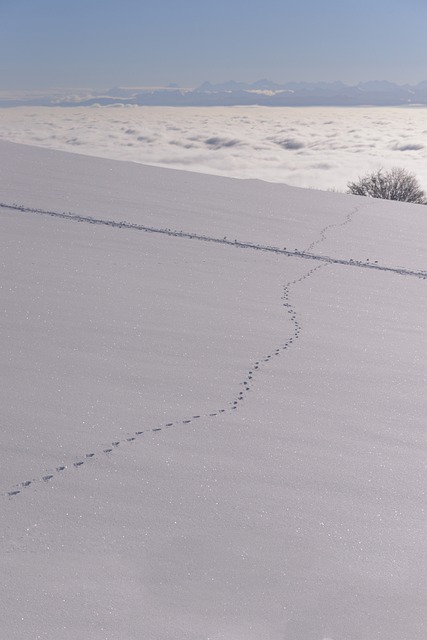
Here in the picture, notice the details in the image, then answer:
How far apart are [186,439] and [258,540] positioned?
41cm

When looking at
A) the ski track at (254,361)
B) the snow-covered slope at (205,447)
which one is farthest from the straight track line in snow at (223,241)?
the snow-covered slope at (205,447)

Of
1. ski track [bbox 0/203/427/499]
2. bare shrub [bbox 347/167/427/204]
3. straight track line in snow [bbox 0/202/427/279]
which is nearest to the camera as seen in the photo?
ski track [bbox 0/203/427/499]

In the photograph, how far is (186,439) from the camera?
1.88 meters

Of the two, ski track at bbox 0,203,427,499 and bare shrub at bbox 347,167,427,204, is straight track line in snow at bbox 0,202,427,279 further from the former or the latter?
bare shrub at bbox 347,167,427,204

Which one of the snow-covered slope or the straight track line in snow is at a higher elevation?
the straight track line in snow

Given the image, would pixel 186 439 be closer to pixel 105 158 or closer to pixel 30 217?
pixel 30 217

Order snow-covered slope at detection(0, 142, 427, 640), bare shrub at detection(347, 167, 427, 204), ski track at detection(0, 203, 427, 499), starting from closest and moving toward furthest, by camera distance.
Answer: snow-covered slope at detection(0, 142, 427, 640) < ski track at detection(0, 203, 427, 499) < bare shrub at detection(347, 167, 427, 204)

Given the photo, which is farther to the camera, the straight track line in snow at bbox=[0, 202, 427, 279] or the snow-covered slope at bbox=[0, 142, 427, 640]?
the straight track line in snow at bbox=[0, 202, 427, 279]

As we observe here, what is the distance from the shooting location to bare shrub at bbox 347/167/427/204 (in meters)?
14.0

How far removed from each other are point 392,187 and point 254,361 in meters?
12.4

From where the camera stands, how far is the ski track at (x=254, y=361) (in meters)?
1.72

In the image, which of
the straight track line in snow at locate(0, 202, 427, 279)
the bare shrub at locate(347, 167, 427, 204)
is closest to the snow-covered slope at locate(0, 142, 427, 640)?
the straight track line in snow at locate(0, 202, 427, 279)

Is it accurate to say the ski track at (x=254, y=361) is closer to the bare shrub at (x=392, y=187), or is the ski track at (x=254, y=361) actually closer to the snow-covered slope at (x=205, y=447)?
the snow-covered slope at (x=205, y=447)

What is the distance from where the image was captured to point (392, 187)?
14.3m
